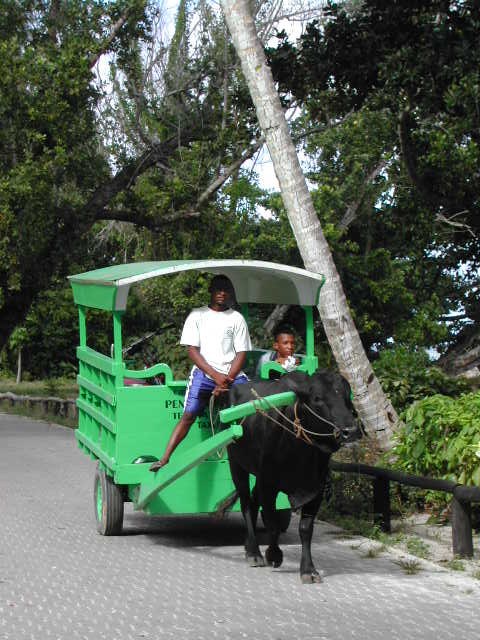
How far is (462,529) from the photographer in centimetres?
903

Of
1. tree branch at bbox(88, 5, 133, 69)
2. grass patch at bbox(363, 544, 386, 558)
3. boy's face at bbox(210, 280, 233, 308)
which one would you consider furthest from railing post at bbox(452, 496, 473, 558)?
tree branch at bbox(88, 5, 133, 69)

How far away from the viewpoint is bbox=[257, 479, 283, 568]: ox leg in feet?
28.5

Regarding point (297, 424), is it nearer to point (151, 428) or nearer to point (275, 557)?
point (275, 557)

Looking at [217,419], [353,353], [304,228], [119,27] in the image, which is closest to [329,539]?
[217,419]

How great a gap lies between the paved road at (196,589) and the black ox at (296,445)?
1.06 ft

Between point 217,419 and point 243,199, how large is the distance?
25652mm

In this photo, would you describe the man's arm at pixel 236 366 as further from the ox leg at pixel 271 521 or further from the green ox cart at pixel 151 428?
the ox leg at pixel 271 521

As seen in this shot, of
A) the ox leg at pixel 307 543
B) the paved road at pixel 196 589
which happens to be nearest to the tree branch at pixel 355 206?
the paved road at pixel 196 589

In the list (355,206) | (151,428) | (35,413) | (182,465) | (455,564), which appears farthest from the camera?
(355,206)

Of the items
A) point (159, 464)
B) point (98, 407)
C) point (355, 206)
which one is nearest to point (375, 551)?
point (159, 464)

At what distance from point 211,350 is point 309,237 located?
4.16 meters

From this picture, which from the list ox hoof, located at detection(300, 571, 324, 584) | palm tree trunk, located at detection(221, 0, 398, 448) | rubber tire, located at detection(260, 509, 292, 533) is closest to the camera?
ox hoof, located at detection(300, 571, 324, 584)

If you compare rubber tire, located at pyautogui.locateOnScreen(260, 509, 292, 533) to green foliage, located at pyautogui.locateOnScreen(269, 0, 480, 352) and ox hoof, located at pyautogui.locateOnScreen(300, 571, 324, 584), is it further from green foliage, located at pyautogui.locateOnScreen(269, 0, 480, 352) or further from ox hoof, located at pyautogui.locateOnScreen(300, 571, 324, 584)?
green foliage, located at pyautogui.locateOnScreen(269, 0, 480, 352)

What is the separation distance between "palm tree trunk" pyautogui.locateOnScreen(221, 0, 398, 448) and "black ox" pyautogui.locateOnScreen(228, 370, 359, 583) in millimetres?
4083
